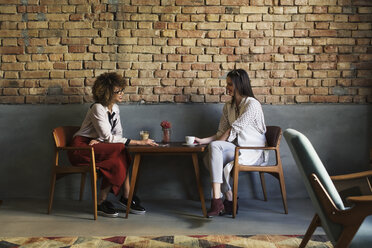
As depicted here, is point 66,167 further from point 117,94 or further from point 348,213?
point 348,213

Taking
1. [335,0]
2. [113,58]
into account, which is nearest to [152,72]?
[113,58]

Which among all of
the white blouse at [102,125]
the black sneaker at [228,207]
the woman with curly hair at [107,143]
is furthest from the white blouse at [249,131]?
the white blouse at [102,125]

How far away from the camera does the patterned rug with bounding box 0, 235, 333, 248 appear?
8.45 ft

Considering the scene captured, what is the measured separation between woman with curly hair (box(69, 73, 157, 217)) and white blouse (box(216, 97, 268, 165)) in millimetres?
794

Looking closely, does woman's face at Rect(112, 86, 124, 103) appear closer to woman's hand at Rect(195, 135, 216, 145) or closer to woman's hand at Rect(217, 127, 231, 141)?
woman's hand at Rect(195, 135, 216, 145)

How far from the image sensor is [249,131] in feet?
11.7

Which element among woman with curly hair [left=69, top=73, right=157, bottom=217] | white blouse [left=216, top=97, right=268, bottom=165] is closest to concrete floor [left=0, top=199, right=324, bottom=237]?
woman with curly hair [left=69, top=73, right=157, bottom=217]

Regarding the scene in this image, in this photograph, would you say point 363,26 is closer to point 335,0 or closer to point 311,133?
point 335,0

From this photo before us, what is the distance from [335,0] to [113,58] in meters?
2.51

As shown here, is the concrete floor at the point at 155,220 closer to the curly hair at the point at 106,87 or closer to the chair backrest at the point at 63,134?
the chair backrest at the point at 63,134

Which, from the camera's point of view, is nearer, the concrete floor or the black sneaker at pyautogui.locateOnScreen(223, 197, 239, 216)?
the concrete floor

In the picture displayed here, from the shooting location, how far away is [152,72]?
4078mm

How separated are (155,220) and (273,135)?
1.42 meters

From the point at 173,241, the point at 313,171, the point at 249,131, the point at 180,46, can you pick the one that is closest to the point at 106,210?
the point at 173,241
